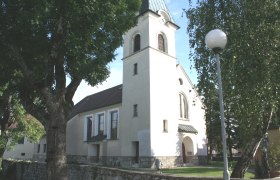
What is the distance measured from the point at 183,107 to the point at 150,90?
6.16 meters

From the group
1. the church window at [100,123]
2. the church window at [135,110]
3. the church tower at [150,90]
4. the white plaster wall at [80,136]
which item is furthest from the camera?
the church window at [100,123]

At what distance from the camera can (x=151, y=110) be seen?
1105 inches

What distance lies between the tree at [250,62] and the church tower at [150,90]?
1539 cm

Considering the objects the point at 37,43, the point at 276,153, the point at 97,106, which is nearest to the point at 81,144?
the point at 97,106

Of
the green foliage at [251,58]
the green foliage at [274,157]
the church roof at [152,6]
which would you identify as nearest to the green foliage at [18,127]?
the green foliage at [251,58]

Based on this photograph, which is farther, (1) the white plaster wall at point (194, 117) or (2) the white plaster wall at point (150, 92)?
(1) the white plaster wall at point (194, 117)

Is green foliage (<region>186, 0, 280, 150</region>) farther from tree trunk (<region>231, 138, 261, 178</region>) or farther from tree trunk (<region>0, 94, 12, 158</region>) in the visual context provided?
tree trunk (<region>0, 94, 12, 158</region>)

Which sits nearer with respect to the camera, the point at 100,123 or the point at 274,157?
the point at 274,157

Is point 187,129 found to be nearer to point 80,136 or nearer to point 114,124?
point 114,124

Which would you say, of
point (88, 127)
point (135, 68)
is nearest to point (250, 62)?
point (135, 68)

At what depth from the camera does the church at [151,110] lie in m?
28.5

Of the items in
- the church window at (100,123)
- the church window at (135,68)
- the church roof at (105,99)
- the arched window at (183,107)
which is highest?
the church window at (135,68)

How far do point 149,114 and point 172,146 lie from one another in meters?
4.07

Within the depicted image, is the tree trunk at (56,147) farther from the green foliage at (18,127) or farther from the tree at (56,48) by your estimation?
the green foliage at (18,127)
